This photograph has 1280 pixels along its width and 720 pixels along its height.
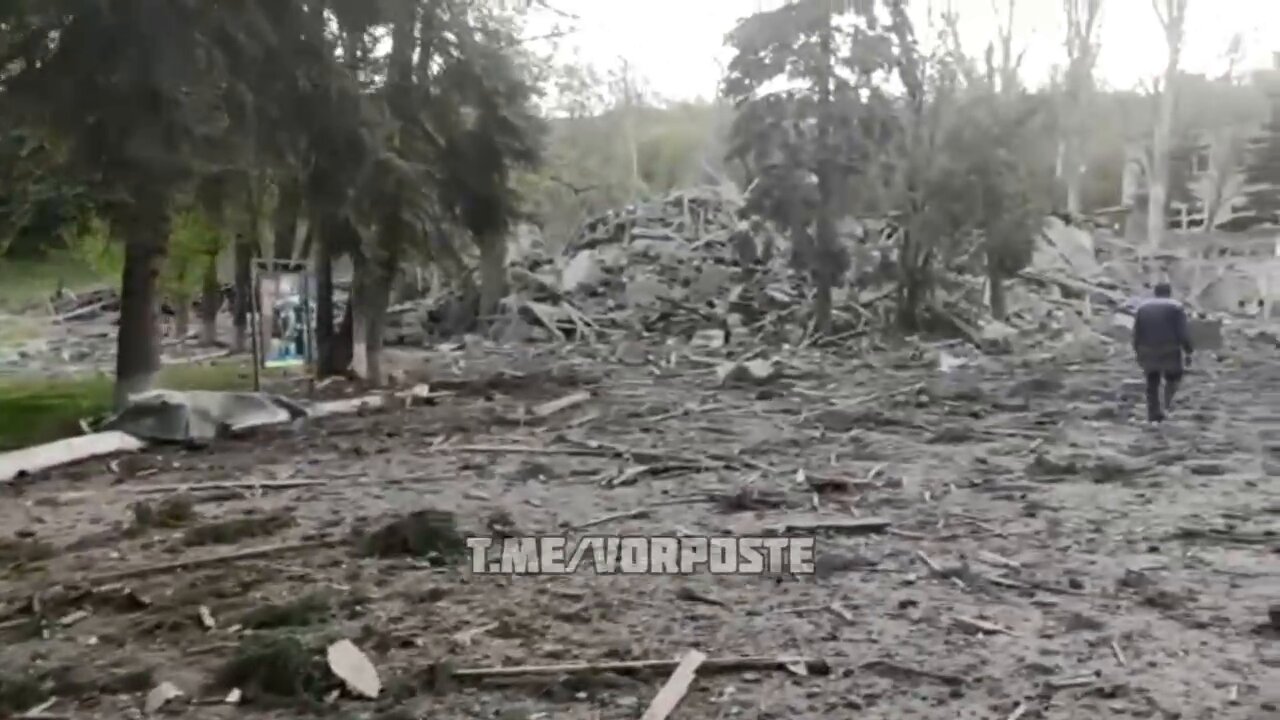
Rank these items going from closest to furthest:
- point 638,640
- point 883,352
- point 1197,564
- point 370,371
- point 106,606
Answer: point 638,640, point 106,606, point 1197,564, point 370,371, point 883,352

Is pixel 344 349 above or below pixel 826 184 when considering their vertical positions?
below

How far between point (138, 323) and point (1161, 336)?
42.7 ft

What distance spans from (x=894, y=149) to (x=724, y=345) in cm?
627

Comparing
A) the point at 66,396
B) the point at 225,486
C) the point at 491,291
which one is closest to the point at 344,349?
the point at 66,396

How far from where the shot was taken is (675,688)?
574 cm

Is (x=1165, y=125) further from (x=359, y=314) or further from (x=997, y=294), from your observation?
(x=359, y=314)

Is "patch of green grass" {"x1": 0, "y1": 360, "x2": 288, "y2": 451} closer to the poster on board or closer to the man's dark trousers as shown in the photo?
the poster on board

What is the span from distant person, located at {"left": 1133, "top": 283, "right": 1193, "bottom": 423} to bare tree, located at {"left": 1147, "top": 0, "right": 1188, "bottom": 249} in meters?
35.9

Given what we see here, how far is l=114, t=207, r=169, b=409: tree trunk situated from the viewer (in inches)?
662

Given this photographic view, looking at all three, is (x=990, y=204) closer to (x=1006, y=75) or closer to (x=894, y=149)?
(x=894, y=149)

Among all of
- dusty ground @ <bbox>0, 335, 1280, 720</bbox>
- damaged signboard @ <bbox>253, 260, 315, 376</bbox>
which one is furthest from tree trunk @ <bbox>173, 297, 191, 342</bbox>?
dusty ground @ <bbox>0, 335, 1280, 720</bbox>

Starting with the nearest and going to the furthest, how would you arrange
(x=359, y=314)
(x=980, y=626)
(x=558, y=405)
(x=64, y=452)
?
(x=980, y=626), (x=64, y=452), (x=558, y=405), (x=359, y=314)

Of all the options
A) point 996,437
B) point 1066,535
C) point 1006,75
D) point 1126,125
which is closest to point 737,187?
point 1006,75

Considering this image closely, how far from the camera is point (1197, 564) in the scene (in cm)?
820
